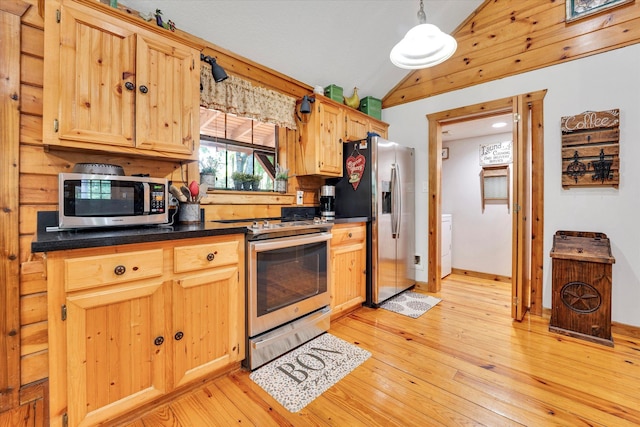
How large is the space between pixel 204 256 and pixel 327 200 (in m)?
1.75

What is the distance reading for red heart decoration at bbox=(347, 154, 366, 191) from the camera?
3.04 metres

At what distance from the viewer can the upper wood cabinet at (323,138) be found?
291 centimetres

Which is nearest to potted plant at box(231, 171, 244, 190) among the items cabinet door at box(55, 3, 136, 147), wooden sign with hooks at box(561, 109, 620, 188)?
cabinet door at box(55, 3, 136, 147)

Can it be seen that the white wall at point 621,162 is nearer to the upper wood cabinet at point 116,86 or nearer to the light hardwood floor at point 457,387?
the light hardwood floor at point 457,387

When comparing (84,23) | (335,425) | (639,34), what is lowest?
(335,425)

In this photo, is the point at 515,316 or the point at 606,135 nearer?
the point at 606,135

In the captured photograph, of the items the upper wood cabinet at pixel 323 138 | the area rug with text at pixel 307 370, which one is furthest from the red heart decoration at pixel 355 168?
the area rug with text at pixel 307 370

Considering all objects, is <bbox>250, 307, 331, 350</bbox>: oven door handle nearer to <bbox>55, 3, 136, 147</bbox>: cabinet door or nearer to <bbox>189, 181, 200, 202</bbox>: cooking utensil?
<bbox>189, 181, 200, 202</bbox>: cooking utensil

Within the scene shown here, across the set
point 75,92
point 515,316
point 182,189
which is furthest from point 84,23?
point 515,316

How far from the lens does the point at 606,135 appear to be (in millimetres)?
2422

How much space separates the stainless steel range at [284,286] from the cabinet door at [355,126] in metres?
1.43

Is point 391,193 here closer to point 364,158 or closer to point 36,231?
point 364,158

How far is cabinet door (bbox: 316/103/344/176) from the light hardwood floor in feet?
5.23

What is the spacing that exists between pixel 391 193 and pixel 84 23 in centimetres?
275
